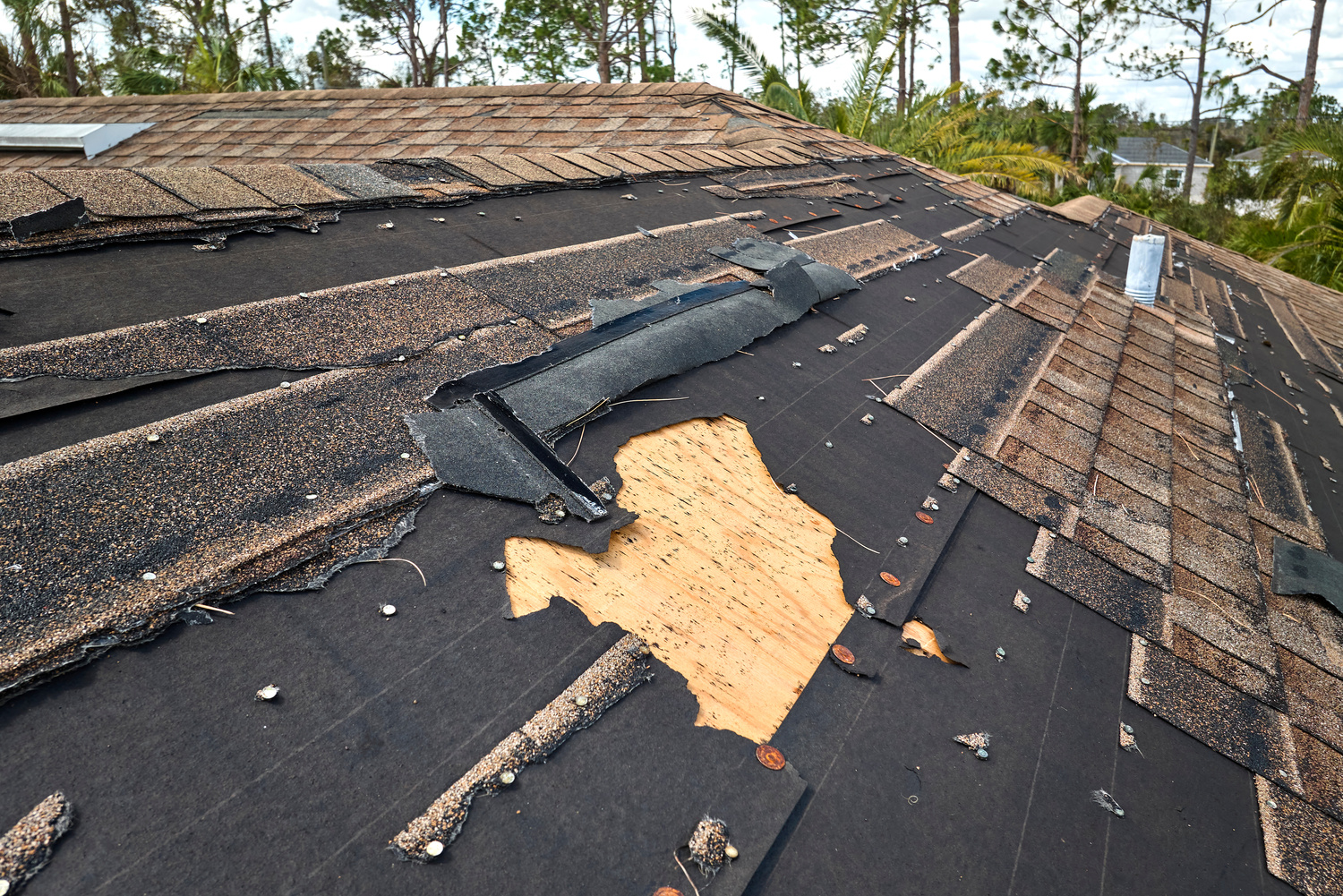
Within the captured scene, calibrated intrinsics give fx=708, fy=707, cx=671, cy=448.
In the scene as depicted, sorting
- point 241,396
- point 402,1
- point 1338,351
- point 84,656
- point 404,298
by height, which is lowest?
point 1338,351

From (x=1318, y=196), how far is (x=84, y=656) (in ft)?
60.7

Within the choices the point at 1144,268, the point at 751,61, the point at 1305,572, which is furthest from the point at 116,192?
the point at 751,61

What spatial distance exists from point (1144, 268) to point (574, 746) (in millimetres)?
6784

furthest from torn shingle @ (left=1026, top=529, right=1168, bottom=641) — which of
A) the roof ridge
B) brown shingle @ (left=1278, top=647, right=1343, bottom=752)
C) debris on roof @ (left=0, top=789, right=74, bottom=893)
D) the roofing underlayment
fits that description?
the roof ridge

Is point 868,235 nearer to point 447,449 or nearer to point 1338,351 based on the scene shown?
point 447,449

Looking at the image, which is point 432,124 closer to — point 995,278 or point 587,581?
point 995,278

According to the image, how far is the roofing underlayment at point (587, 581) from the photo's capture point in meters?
1.21

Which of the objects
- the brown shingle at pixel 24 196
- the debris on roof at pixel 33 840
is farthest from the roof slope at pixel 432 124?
the debris on roof at pixel 33 840

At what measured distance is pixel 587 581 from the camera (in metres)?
1.71

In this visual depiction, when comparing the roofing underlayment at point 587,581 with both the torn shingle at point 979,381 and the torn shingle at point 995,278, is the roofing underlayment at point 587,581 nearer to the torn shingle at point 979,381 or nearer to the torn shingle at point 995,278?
the torn shingle at point 979,381

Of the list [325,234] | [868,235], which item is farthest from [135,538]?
[868,235]

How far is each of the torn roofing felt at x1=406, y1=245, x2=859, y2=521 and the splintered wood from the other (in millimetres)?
189

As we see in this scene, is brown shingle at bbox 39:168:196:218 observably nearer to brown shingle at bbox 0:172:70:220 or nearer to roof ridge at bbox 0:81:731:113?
brown shingle at bbox 0:172:70:220

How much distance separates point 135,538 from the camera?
1.48m
